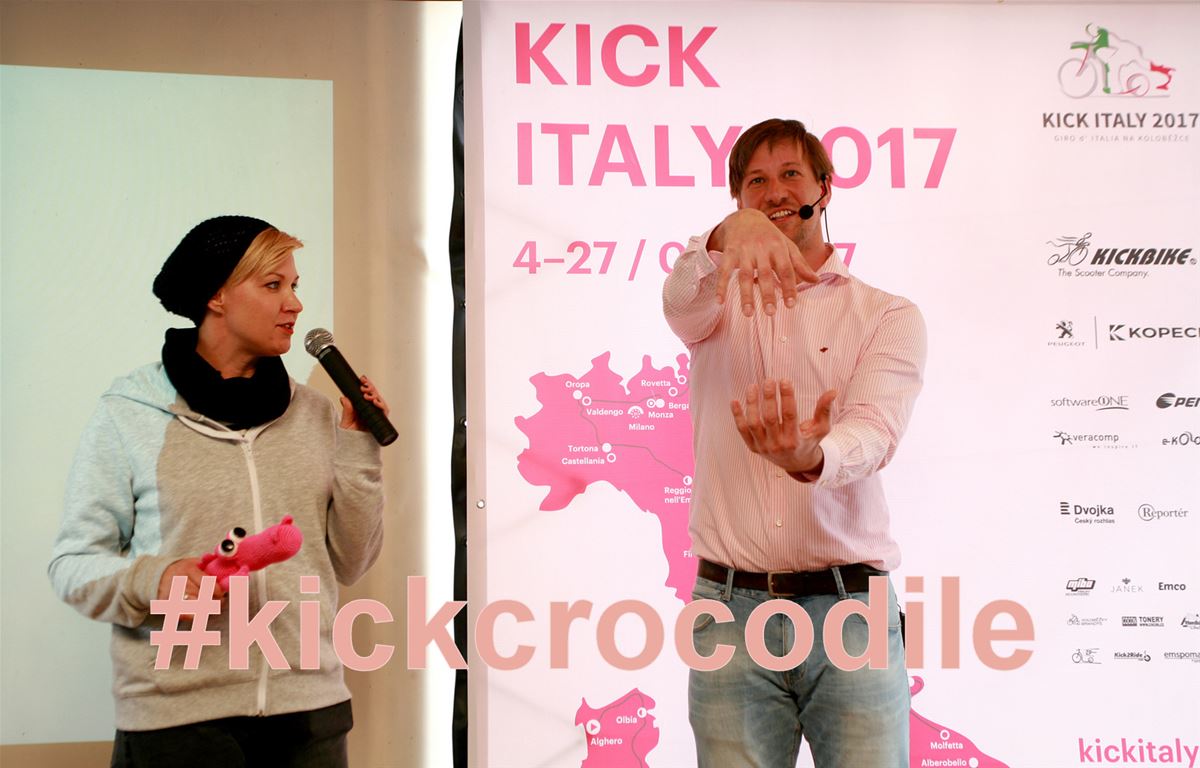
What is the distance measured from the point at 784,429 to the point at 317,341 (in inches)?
54.1

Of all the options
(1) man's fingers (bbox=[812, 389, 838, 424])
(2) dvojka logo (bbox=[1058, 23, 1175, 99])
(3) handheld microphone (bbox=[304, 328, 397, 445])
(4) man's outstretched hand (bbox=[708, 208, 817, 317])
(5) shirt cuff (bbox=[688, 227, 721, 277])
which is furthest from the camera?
(2) dvojka logo (bbox=[1058, 23, 1175, 99])

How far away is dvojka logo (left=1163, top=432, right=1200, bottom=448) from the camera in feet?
11.1

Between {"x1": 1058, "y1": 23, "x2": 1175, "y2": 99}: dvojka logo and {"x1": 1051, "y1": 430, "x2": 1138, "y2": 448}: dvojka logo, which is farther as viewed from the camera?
{"x1": 1058, "y1": 23, "x2": 1175, "y2": 99}: dvojka logo

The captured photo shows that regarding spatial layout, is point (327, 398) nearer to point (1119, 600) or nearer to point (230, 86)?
point (230, 86)

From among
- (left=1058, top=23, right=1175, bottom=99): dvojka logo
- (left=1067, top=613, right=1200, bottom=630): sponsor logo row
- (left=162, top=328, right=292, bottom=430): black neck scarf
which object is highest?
(left=1058, top=23, right=1175, bottom=99): dvojka logo

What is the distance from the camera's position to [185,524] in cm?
270

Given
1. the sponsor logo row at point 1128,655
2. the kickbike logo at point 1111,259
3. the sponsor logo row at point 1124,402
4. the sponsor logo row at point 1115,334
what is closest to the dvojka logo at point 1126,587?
the sponsor logo row at point 1128,655

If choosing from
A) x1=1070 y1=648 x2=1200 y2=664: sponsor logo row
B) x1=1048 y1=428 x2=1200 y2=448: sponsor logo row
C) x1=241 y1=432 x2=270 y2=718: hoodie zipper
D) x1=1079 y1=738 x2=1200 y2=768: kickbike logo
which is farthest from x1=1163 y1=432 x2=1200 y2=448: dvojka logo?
x1=241 y1=432 x2=270 y2=718: hoodie zipper

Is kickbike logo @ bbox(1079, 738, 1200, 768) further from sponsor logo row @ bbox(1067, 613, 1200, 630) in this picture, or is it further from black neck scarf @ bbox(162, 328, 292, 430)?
black neck scarf @ bbox(162, 328, 292, 430)

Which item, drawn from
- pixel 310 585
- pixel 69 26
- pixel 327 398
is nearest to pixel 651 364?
pixel 327 398

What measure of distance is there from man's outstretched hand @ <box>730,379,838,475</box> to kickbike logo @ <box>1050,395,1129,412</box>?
131 centimetres

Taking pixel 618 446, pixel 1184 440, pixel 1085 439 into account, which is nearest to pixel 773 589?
pixel 618 446

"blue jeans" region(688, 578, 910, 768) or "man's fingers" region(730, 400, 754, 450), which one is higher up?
"man's fingers" region(730, 400, 754, 450)

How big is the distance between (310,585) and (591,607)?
85 centimetres
